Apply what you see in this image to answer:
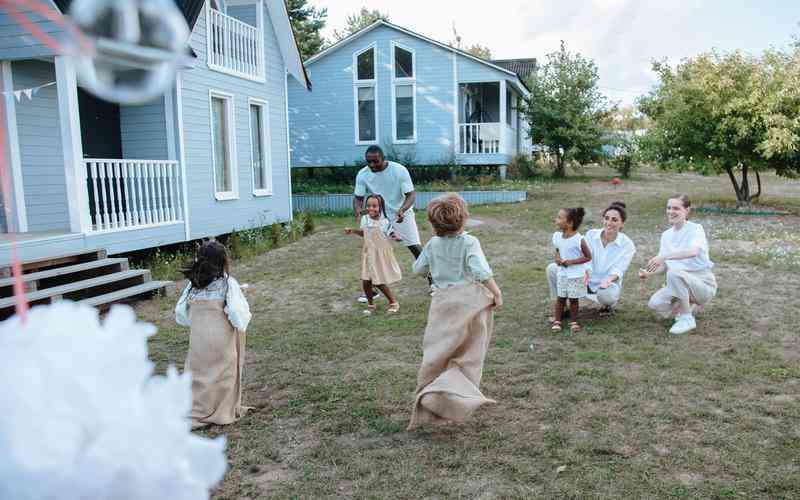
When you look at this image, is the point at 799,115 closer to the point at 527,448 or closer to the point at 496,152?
the point at 496,152

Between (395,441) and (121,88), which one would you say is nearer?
(121,88)

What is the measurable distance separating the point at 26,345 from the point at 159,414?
194mm

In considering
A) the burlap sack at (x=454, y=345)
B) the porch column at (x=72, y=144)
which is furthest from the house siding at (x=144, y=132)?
the burlap sack at (x=454, y=345)

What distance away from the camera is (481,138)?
2339 cm

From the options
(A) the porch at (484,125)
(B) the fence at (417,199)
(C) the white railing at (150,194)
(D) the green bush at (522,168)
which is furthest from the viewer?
(D) the green bush at (522,168)

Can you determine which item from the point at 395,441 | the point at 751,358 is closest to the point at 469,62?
the point at 751,358

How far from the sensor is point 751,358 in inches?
206

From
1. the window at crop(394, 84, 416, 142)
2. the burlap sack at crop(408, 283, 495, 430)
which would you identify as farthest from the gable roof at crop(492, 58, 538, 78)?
the burlap sack at crop(408, 283, 495, 430)

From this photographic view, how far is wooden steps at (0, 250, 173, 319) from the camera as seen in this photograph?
7316mm

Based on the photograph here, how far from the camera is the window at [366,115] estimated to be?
78.1ft

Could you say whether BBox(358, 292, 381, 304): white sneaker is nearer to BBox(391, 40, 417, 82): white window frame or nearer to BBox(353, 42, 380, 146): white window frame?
BBox(353, 42, 380, 146): white window frame

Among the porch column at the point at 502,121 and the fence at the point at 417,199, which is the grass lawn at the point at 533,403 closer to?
the fence at the point at 417,199

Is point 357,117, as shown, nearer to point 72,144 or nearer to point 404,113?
point 404,113

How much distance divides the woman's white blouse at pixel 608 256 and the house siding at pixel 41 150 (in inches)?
306
